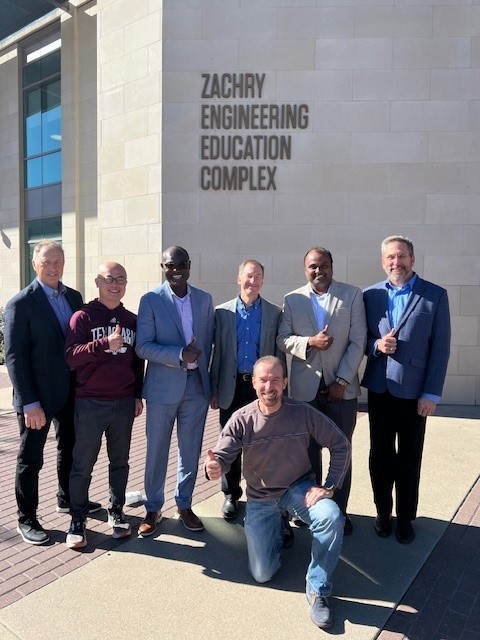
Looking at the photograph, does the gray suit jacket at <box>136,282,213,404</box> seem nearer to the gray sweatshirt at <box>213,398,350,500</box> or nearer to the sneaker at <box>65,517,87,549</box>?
the gray sweatshirt at <box>213,398,350,500</box>

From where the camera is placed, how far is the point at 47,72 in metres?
12.3

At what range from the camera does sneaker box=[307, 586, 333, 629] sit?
8.03 ft

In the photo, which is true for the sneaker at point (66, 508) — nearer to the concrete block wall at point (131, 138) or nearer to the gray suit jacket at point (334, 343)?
the gray suit jacket at point (334, 343)

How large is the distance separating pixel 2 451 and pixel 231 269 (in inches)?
148

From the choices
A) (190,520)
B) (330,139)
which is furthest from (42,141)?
(190,520)

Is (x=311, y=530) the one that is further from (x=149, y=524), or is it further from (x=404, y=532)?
(x=149, y=524)

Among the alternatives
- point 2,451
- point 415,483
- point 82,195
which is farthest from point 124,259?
point 415,483

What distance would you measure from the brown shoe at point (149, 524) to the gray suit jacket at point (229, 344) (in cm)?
87

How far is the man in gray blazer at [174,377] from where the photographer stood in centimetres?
325

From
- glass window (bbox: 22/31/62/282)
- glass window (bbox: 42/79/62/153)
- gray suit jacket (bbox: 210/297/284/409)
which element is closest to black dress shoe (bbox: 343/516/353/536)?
gray suit jacket (bbox: 210/297/284/409)

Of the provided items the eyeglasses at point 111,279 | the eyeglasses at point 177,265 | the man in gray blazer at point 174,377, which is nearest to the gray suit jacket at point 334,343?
the man in gray blazer at point 174,377

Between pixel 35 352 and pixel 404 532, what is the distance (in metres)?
2.74

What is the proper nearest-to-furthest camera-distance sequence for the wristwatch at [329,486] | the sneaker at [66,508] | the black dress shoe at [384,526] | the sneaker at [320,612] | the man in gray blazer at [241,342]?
the sneaker at [320,612] < the wristwatch at [329,486] < the black dress shoe at [384,526] < the man in gray blazer at [241,342] < the sneaker at [66,508]

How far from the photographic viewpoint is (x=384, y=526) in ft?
11.0
